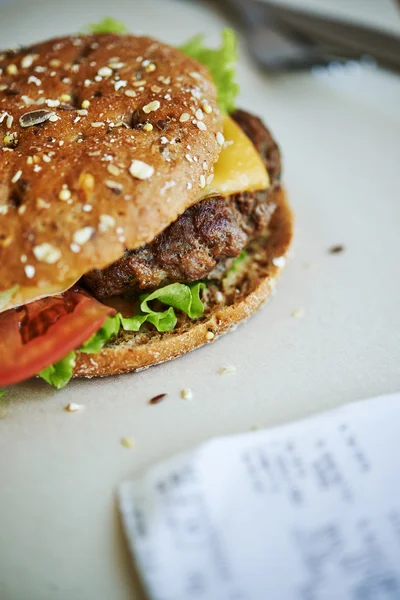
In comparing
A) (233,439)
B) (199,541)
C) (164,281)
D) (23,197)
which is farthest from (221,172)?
(199,541)

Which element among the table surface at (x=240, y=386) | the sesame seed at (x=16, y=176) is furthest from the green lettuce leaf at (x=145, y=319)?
the sesame seed at (x=16, y=176)

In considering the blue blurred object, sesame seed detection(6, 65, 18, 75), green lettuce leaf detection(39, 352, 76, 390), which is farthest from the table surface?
sesame seed detection(6, 65, 18, 75)

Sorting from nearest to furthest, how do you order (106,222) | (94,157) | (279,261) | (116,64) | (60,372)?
(106,222), (94,157), (60,372), (116,64), (279,261)

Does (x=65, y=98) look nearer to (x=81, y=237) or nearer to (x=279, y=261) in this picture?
(x=81, y=237)

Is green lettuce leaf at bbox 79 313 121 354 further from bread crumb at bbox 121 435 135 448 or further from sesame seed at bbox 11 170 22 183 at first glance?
sesame seed at bbox 11 170 22 183

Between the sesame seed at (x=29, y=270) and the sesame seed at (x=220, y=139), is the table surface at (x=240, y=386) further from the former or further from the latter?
the sesame seed at (x=220, y=139)

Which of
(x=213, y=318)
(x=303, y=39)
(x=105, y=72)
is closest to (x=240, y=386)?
(x=213, y=318)
